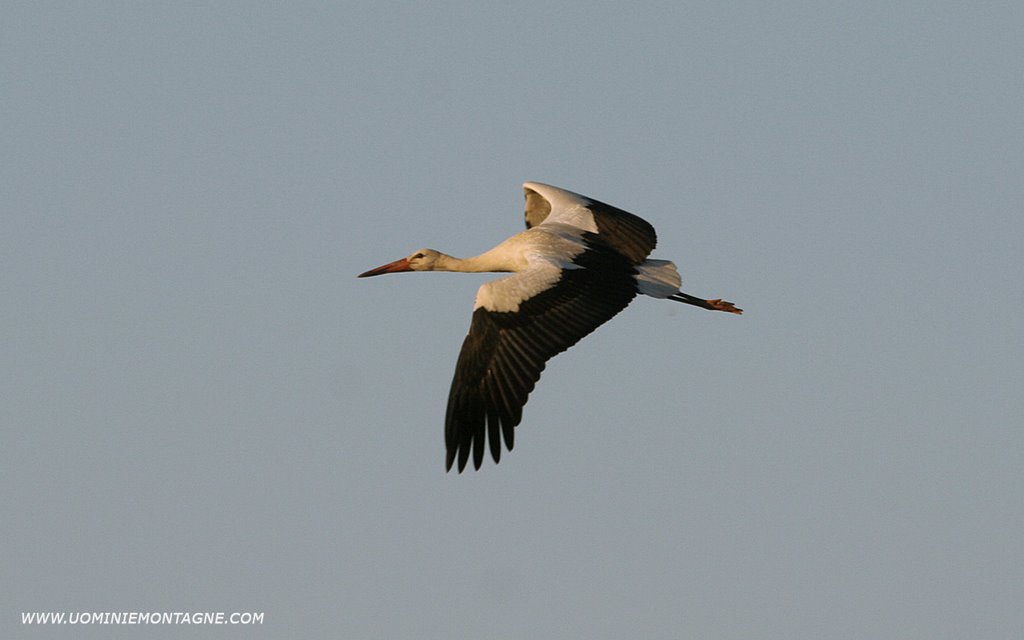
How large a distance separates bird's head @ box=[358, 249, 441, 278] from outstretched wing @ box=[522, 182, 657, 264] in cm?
123

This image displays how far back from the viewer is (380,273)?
18297mm

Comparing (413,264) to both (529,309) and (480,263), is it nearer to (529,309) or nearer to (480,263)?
(480,263)

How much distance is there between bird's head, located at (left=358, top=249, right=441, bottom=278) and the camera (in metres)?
18.0

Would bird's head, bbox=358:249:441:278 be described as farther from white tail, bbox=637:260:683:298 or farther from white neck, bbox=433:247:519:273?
white tail, bbox=637:260:683:298

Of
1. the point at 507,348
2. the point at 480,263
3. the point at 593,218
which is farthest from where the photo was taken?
the point at 593,218

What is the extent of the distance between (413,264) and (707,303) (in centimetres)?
303

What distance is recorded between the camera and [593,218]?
58.6 feet

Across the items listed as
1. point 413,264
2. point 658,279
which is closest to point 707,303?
point 658,279

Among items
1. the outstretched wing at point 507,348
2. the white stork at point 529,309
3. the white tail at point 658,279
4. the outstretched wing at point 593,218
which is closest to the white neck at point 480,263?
the white stork at point 529,309

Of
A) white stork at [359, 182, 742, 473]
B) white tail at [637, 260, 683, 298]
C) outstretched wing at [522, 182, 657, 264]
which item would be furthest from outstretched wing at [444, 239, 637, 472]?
outstretched wing at [522, 182, 657, 264]

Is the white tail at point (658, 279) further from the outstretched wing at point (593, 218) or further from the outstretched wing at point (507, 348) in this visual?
the outstretched wing at point (507, 348)

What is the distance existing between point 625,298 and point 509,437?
1.89 m

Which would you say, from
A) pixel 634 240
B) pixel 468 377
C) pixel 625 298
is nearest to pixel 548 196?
pixel 634 240

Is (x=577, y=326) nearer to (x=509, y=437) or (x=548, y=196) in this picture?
(x=509, y=437)
